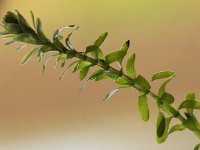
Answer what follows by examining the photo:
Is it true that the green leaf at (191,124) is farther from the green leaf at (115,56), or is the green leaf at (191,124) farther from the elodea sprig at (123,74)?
the green leaf at (115,56)

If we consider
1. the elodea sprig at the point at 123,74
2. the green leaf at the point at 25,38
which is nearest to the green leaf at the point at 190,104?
the elodea sprig at the point at 123,74

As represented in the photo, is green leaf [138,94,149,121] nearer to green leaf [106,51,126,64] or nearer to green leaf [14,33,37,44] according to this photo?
green leaf [106,51,126,64]

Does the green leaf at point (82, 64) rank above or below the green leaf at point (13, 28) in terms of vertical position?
below

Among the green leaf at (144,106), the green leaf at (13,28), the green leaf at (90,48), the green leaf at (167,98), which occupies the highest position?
the green leaf at (13,28)

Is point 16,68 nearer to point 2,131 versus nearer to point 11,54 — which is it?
point 11,54

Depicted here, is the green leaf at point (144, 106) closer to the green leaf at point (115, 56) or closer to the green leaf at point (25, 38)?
the green leaf at point (115, 56)

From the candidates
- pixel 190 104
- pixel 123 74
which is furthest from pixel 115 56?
pixel 190 104

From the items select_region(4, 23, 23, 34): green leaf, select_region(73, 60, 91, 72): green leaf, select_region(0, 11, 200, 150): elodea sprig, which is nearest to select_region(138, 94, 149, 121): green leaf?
select_region(0, 11, 200, 150): elodea sprig

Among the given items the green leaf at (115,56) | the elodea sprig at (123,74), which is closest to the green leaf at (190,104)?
the elodea sprig at (123,74)

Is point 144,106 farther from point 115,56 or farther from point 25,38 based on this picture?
point 25,38

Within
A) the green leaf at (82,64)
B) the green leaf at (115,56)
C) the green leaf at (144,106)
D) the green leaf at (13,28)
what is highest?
the green leaf at (13,28)
